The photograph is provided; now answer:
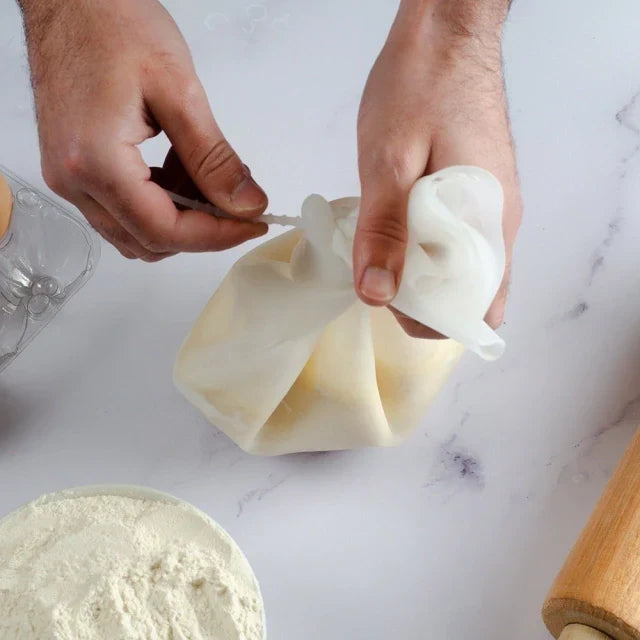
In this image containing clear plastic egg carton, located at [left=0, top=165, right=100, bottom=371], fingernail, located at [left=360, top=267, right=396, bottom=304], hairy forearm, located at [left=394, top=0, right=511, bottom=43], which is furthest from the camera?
clear plastic egg carton, located at [left=0, top=165, right=100, bottom=371]

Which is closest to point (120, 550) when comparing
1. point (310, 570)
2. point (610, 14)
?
point (310, 570)

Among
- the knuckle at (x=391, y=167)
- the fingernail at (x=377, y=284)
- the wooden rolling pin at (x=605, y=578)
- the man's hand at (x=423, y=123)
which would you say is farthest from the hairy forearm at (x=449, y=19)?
the wooden rolling pin at (x=605, y=578)

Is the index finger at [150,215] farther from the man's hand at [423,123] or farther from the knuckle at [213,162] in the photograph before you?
the man's hand at [423,123]

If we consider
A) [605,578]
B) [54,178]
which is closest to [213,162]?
[54,178]

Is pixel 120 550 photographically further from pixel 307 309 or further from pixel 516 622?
pixel 516 622

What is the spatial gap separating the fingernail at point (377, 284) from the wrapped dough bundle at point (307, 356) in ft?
0.21

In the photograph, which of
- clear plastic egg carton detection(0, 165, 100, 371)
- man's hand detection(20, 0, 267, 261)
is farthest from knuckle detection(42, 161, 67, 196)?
clear plastic egg carton detection(0, 165, 100, 371)

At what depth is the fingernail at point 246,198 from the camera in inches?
28.4

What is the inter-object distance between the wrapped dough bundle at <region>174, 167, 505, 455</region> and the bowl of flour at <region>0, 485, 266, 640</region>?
0.38 feet

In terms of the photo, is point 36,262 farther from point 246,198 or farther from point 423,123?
point 423,123

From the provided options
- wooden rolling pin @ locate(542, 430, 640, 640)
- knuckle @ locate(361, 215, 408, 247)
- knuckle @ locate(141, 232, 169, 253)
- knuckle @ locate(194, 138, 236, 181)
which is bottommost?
wooden rolling pin @ locate(542, 430, 640, 640)

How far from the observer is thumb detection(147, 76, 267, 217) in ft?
2.36

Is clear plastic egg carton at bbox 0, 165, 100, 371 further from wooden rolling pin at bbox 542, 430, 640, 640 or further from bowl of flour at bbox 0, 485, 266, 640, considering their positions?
wooden rolling pin at bbox 542, 430, 640, 640

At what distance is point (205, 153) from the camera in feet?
2.37
